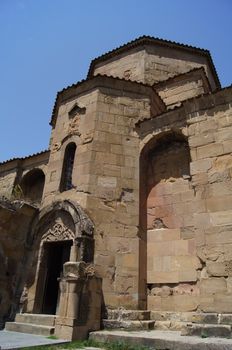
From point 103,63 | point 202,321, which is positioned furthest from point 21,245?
point 103,63

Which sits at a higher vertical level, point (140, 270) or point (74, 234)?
point (74, 234)

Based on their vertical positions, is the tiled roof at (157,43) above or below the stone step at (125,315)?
above

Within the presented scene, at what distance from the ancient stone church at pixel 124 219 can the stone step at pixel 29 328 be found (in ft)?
0.16

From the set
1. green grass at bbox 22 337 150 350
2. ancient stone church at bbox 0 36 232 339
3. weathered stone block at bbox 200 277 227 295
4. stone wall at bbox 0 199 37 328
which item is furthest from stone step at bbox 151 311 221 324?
stone wall at bbox 0 199 37 328

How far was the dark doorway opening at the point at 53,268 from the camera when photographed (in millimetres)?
7886

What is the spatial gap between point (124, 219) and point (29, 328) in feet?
10.4

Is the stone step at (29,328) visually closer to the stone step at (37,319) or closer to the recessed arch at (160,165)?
the stone step at (37,319)

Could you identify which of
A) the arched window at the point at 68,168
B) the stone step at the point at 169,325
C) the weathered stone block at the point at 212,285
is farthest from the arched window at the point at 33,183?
the weathered stone block at the point at 212,285

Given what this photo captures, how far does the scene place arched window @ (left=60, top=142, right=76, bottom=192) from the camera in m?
8.64

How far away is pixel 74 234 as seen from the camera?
7414 millimetres

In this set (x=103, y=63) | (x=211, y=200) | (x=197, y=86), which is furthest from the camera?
(x=103, y=63)

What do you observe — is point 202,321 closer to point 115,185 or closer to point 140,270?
point 140,270

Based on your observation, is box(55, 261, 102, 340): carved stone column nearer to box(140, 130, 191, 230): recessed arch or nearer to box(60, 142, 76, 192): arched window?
box(140, 130, 191, 230): recessed arch

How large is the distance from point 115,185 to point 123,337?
3621 millimetres
